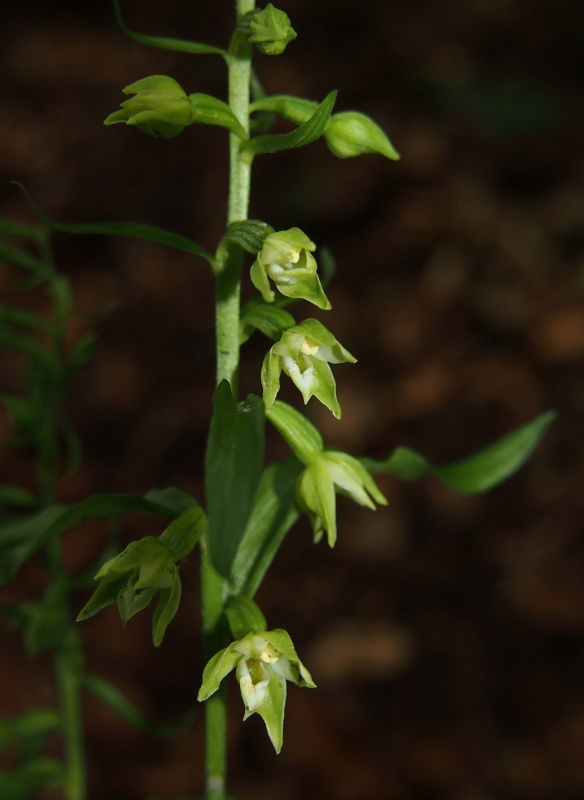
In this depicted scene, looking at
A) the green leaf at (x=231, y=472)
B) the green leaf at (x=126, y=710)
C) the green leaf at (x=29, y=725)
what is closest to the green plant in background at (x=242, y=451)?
the green leaf at (x=231, y=472)

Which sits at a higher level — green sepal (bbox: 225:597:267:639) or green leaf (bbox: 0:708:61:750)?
green sepal (bbox: 225:597:267:639)

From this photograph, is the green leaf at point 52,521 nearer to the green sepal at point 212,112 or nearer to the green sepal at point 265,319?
the green sepal at point 265,319

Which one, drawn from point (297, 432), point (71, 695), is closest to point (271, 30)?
point (297, 432)

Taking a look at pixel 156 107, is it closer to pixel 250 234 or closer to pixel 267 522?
pixel 250 234

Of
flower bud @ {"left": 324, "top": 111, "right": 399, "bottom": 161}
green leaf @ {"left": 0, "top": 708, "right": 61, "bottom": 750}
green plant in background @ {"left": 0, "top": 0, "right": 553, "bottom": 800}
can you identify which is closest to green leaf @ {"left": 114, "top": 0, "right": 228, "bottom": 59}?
green plant in background @ {"left": 0, "top": 0, "right": 553, "bottom": 800}

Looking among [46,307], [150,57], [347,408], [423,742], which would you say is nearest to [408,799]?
[423,742]

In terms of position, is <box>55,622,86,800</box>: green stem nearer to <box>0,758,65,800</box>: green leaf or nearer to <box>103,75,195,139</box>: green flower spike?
<box>0,758,65,800</box>: green leaf

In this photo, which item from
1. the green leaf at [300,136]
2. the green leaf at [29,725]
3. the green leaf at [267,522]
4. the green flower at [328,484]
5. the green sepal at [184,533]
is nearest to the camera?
the green leaf at [300,136]
